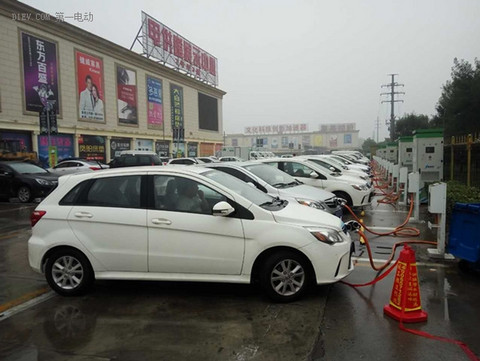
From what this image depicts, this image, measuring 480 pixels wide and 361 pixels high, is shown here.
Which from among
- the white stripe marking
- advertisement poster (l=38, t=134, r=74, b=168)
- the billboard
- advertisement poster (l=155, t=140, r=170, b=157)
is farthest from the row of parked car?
the billboard

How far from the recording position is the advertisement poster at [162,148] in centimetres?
4272

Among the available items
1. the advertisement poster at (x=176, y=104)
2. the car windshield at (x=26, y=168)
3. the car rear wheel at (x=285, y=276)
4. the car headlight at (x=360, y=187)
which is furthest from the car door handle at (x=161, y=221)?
the advertisement poster at (x=176, y=104)

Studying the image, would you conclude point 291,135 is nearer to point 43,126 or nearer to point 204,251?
point 43,126

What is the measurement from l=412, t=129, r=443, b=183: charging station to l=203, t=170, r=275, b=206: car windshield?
760 centimetres

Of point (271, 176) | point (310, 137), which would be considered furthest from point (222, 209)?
point (310, 137)

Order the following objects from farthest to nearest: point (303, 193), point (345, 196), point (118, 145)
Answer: point (118, 145)
point (345, 196)
point (303, 193)

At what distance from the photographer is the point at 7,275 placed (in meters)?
5.71

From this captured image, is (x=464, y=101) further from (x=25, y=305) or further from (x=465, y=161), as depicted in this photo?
(x=25, y=305)

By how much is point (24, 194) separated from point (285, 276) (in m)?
12.4

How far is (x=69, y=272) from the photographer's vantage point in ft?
15.8

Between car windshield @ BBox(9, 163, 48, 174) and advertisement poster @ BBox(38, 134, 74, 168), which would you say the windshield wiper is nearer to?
car windshield @ BBox(9, 163, 48, 174)

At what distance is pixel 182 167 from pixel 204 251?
124 cm

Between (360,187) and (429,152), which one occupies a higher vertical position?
(429,152)

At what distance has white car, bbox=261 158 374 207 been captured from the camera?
10.2m
